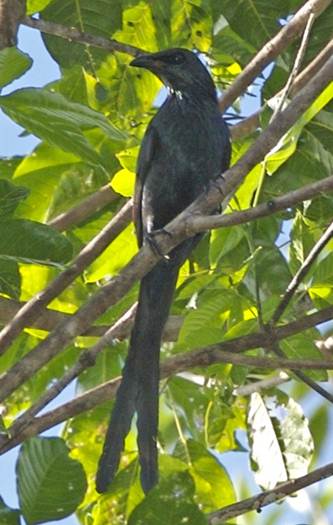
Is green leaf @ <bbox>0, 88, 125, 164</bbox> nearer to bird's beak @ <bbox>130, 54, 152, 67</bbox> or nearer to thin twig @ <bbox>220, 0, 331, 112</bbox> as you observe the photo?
thin twig @ <bbox>220, 0, 331, 112</bbox>

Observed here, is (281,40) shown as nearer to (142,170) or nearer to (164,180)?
(142,170)

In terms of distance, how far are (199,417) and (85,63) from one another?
1410 millimetres

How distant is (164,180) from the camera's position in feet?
16.0

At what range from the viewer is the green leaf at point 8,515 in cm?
240

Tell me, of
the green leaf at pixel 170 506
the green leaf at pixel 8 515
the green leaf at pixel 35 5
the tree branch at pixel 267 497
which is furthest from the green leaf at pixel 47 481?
the green leaf at pixel 35 5

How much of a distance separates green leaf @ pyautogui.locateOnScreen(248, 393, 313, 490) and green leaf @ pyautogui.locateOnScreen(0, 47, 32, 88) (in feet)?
5.66

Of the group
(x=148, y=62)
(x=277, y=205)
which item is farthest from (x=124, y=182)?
(x=277, y=205)

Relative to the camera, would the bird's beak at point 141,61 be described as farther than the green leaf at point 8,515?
Yes

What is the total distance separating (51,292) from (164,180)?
1.37 m

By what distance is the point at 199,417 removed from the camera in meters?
4.79

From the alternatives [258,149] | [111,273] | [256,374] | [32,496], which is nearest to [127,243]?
[111,273]

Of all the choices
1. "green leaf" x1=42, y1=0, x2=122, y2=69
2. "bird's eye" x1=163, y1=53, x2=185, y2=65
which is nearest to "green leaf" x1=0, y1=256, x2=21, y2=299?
"green leaf" x1=42, y1=0, x2=122, y2=69

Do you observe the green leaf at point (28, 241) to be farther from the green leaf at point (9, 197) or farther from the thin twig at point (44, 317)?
the thin twig at point (44, 317)

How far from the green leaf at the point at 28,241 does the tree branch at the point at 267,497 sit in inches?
30.1
